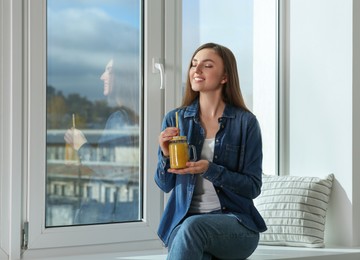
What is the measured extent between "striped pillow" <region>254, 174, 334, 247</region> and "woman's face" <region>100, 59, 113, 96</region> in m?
0.93

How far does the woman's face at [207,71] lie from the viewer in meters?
2.69

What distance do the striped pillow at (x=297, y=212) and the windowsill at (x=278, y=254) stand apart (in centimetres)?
6

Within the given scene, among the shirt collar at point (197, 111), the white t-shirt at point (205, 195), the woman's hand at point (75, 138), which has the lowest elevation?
the white t-shirt at point (205, 195)

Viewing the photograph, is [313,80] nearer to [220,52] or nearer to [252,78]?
[252,78]

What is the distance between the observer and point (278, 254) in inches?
115

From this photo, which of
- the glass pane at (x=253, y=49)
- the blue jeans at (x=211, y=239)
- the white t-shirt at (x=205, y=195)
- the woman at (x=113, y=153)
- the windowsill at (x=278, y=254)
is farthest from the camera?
the glass pane at (x=253, y=49)

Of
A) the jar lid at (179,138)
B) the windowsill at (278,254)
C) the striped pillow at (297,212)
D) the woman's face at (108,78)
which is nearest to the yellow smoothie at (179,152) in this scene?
the jar lid at (179,138)

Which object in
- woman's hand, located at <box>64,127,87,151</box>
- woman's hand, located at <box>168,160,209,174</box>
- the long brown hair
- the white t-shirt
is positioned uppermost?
the long brown hair

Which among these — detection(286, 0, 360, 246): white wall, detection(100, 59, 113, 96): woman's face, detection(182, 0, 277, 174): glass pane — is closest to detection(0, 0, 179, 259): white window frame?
detection(100, 59, 113, 96): woman's face

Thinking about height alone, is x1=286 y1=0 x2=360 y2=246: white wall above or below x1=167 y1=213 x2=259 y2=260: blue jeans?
above

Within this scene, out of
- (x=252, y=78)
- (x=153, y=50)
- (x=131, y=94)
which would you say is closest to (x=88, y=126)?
(x=131, y=94)

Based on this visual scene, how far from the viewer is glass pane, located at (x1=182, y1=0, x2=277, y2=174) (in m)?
3.41

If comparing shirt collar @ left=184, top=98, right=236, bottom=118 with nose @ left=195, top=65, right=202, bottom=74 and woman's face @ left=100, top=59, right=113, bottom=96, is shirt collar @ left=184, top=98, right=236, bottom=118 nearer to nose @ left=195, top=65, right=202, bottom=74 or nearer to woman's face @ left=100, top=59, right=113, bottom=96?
nose @ left=195, top=65, right=202, bottom=74

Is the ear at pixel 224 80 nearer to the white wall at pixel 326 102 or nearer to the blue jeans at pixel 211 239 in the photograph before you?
the blue jeans at pixel 211 239
